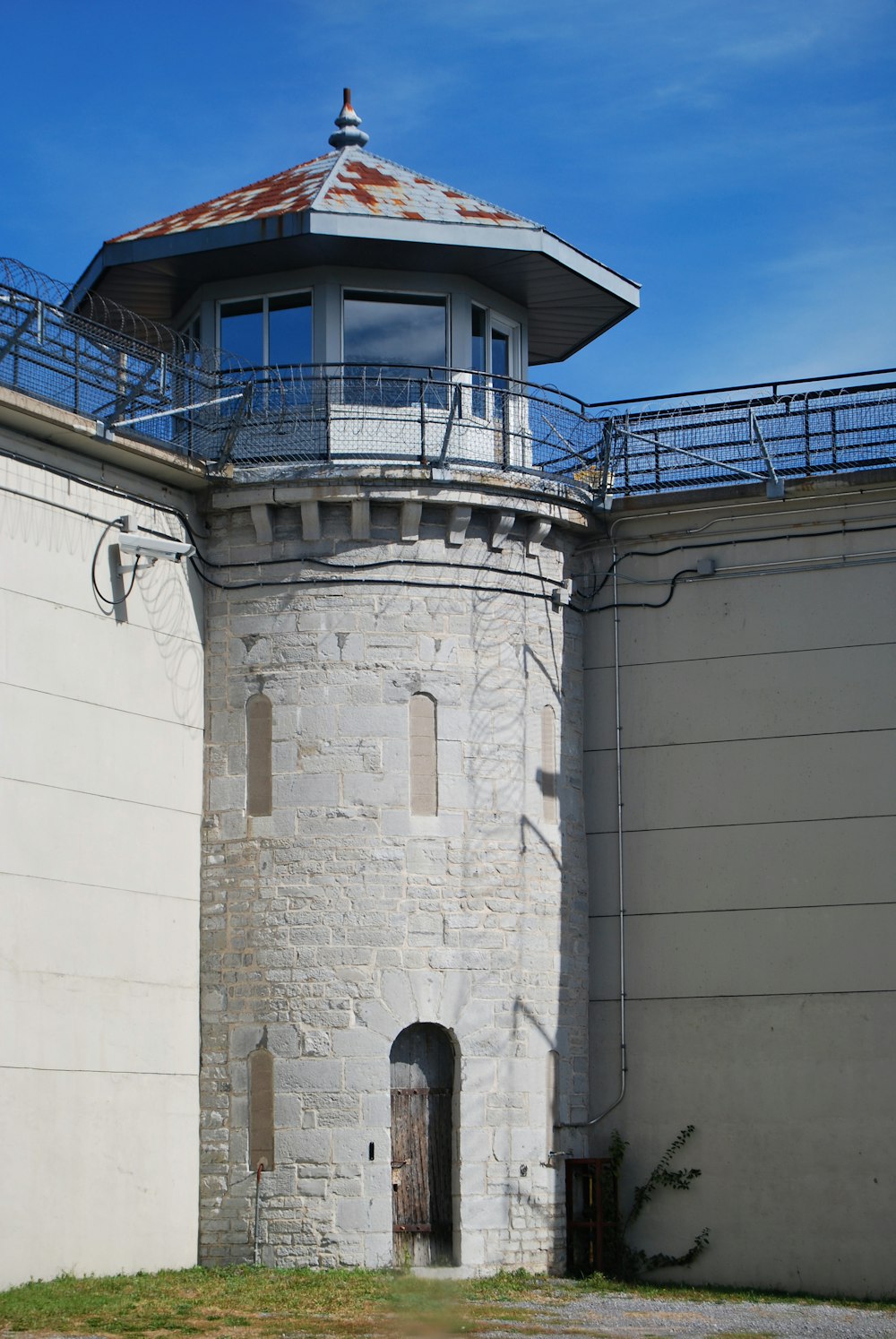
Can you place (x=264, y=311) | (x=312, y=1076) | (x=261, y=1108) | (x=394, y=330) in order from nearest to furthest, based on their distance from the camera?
1. (x=312, y=1076)
2. (x=261, y=1108)
3. (x=394, y=330)
4. (x=264, y=311)

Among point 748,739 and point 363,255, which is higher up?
point 363,255

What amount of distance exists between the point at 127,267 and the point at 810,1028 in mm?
11067

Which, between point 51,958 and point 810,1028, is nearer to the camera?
point 51,958

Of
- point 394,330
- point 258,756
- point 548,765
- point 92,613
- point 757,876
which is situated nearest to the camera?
point 92,613

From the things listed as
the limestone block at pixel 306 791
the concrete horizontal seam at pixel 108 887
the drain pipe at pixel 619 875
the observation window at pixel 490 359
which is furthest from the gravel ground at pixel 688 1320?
the observation window at pixel 490 359

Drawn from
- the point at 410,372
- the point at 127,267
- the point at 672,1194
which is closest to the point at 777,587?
the point at 410,372

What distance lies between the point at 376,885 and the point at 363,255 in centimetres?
691

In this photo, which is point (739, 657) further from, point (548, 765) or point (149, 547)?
point (149, 547)

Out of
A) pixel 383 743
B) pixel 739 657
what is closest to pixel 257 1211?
pixel 383 743

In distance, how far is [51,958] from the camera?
718 inches

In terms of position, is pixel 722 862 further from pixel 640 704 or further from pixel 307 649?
pixel 307 649

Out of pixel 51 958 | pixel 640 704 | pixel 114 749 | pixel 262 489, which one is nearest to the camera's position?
pixel 51 958

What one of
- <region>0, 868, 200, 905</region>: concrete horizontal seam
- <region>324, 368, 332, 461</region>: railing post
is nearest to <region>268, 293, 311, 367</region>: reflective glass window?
<region>324, 368, 332, 461</region>: railing post

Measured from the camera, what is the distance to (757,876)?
21.2 meters
